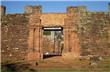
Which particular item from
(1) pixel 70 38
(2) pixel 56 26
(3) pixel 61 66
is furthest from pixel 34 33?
(3) pixel 61 66

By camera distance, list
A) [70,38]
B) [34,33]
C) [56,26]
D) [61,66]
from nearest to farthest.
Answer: [61,66], [70,38], [56,26], [34,33]

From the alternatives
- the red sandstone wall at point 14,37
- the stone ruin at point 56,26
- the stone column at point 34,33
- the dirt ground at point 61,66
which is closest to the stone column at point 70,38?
the stone ruin at point 56,26

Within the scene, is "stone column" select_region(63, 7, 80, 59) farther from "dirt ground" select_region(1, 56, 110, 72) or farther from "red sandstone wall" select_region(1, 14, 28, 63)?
"red sandstone wall" select_region(1, 14, 28, 63)

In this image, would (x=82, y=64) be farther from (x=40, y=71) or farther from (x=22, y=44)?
(x=22, y=44)

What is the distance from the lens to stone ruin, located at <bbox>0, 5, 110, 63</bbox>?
22.5m

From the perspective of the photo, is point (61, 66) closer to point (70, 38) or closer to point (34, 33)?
point (70, 38)

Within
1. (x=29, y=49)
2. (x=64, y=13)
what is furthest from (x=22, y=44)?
(x=64, y=13)

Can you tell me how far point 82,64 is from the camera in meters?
19.7

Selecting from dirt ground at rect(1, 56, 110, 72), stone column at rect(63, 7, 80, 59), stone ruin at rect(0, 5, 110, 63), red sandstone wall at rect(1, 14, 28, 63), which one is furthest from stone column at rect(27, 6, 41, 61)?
dirt ground at rect(1, 56, 110, 72)

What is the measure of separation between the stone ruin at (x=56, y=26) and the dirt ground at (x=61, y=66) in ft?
5.36

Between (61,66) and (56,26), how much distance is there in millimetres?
4930

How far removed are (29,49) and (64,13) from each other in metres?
4.37

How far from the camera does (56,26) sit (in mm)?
23203

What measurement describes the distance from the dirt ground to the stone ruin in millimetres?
1633
